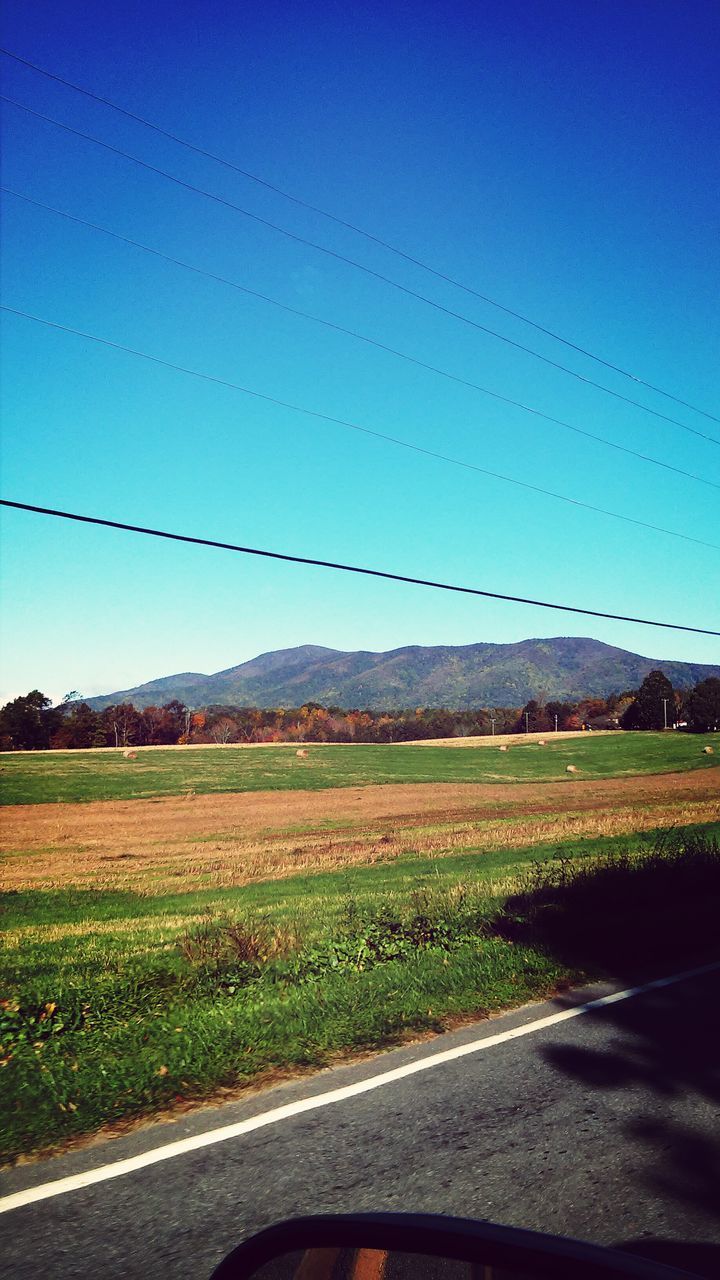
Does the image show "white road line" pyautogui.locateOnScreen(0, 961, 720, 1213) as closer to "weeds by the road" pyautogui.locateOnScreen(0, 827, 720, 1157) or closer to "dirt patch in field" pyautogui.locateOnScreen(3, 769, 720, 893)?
"weeds by the road" pyautogui.locateOnScreen(0, 827, 720, 1157)

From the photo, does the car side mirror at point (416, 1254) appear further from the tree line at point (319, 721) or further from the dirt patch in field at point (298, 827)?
the tree line at point (319, 721)

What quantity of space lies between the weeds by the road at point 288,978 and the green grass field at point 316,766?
36408 millimetres

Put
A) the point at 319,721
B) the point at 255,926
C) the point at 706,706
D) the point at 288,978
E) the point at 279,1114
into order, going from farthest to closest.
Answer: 1. the point at 319,721
2. the point at 706,706
3. the point at 255,926
4. the point at 288,978
5. the point at 279,1114

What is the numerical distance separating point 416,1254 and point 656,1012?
20.1ft

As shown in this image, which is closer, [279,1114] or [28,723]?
[279,1114]

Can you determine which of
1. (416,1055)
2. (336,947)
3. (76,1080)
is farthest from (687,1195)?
(336,947)

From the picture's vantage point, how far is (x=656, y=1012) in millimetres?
6727

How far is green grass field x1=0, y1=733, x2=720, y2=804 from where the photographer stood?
4897 centimetres

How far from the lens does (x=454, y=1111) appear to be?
4938 millimetres

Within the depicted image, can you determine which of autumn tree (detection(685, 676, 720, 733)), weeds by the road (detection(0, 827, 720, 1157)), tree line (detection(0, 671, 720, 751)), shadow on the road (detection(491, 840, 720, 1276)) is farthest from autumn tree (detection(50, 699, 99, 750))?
shadow on the road (detection(491, 840, 720, 1276))

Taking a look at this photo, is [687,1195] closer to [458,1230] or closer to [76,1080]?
[458,1230]

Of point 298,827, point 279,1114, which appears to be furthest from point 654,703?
point 279,1114

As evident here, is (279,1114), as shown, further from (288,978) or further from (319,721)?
(319,721)

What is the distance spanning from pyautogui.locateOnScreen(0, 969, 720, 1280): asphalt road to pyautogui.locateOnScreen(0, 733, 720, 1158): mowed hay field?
2.44 feet
